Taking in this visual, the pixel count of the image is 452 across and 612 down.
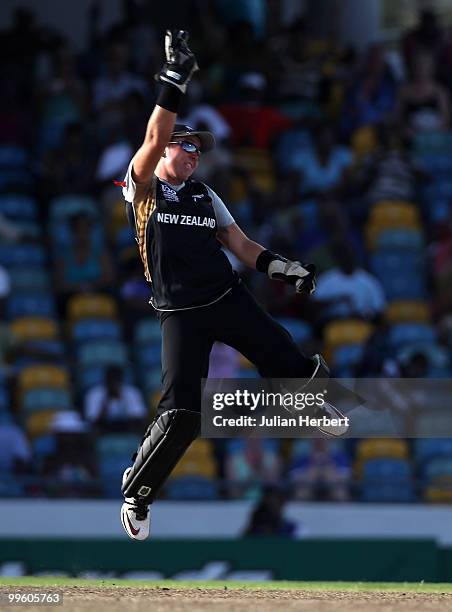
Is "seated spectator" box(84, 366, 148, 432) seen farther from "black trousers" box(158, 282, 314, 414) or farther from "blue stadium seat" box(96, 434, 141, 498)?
"black trousers" box(158, 282, 314, 414)

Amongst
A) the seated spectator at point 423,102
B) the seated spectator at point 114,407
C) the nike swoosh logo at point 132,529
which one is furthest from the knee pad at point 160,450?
the seated spectator at point 423,102

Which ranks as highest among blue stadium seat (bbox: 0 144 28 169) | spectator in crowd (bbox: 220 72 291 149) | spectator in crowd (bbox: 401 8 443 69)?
spectator in crowd (bbox: 401 8 443 69)

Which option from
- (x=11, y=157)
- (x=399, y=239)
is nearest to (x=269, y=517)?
(x=399, y=239)

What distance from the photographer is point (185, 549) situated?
12039mm

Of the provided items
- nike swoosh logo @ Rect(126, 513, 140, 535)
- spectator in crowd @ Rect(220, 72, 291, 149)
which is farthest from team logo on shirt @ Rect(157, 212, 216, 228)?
spectator in crowd @ Rect(220, 72, 291, 149)

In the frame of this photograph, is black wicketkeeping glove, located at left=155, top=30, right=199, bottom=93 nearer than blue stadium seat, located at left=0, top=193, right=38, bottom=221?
Yes

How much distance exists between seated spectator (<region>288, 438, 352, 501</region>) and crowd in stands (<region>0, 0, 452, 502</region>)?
0.02 metres

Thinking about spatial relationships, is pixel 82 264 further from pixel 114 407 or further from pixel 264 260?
pixel 264 260

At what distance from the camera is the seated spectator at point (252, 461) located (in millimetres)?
13594

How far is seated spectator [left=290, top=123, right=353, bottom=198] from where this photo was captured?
52.8 feet

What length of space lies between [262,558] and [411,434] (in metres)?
2.44

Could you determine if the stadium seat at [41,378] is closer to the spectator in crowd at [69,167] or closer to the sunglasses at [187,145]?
the spectator in crowd at [69,167]

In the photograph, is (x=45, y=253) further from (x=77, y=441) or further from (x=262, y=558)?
(x=262, y=558)

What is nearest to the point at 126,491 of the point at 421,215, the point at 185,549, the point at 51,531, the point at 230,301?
the point at 230,301
